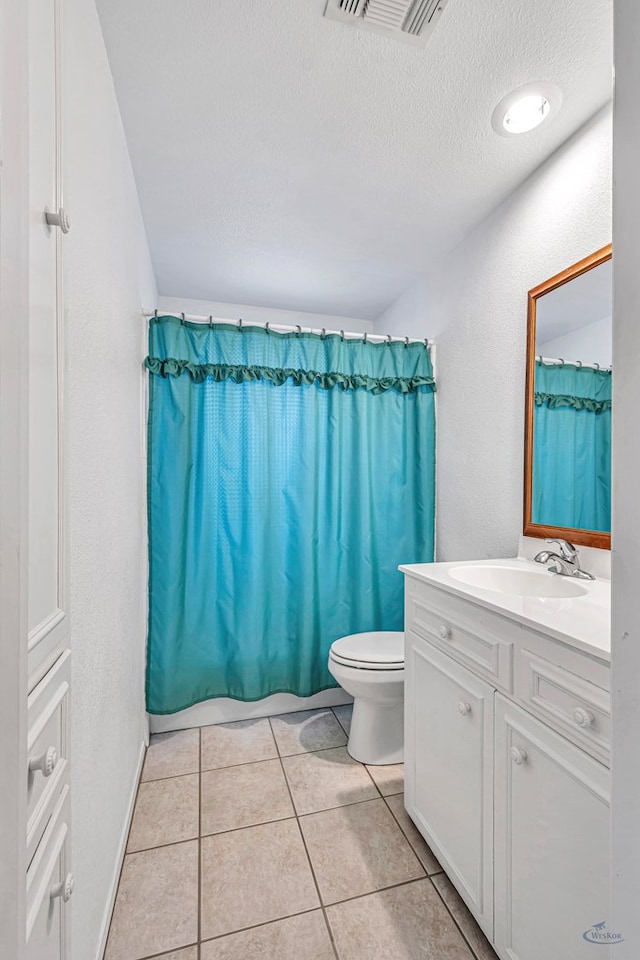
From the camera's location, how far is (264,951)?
3.69ft

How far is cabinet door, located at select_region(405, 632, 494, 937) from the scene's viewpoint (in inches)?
44.4

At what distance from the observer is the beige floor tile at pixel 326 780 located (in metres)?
1.65

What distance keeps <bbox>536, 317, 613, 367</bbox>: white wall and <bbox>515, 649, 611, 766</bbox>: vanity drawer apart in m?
0.95

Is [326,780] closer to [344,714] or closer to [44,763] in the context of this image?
[344,714]

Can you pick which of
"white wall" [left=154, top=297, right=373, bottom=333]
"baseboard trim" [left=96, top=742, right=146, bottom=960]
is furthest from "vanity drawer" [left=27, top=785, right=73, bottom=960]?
"white wall" [left=154, top=297, right=373, bottom=333]

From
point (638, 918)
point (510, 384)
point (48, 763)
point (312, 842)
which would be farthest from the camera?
point (510, 384)

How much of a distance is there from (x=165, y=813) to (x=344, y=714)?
976 millimetres

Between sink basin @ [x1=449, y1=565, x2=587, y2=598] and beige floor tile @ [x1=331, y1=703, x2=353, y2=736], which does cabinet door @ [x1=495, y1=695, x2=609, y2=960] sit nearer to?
sink basin @ [x1=449, y1=565, x2=587, y2=598]

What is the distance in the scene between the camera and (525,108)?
53.8 inches

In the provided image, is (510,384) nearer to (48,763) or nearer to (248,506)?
(248,506)

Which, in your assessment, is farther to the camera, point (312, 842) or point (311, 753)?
point (311, 753)

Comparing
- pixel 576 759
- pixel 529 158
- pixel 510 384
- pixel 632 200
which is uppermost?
pixel 529 158

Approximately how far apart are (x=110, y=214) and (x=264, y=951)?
2.05 m

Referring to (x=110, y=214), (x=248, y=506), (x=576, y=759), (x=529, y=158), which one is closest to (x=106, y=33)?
(x=110, y=214)
